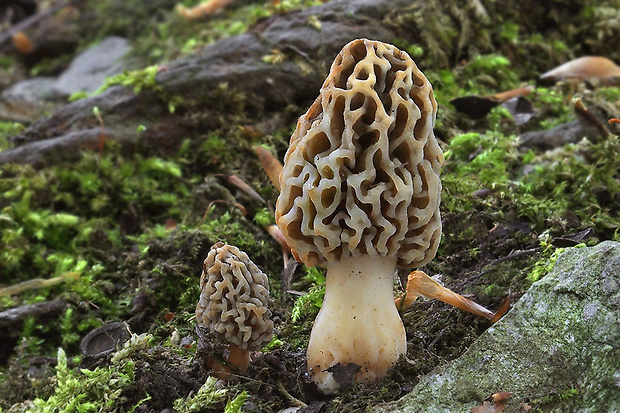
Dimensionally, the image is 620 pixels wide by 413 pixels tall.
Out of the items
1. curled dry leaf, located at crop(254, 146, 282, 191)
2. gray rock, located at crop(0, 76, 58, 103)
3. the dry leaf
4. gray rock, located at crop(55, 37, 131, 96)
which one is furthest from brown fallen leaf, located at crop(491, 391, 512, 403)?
gray rock, located at crop(0, 76, 58, 103)

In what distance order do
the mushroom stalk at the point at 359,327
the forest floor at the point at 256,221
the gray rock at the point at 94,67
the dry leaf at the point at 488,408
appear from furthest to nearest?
the gray rock at the point at 94,67, the forest floor at the point at 256,221, the mushroom stalk at the point at 359,327, the dry leaf at the point at 488,408

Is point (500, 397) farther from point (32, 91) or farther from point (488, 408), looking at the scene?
point (32, 91)

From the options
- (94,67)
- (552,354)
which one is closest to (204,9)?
(94,67)

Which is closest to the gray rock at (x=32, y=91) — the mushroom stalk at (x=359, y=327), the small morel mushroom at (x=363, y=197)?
the small morel mushroom at (x=363, y=197)

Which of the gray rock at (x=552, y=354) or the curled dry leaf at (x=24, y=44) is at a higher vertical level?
the gray rock at (x=552, y=354)

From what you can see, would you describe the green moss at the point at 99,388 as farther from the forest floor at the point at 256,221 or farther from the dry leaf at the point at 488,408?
the dry leaf at the point at 488,408

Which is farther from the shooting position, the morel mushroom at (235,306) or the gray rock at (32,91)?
the gray rock at (32,91)

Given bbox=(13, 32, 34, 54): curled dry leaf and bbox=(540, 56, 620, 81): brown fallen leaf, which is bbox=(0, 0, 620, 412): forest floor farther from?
bbox=(13, 32, 34, 54): curled dry leaf
